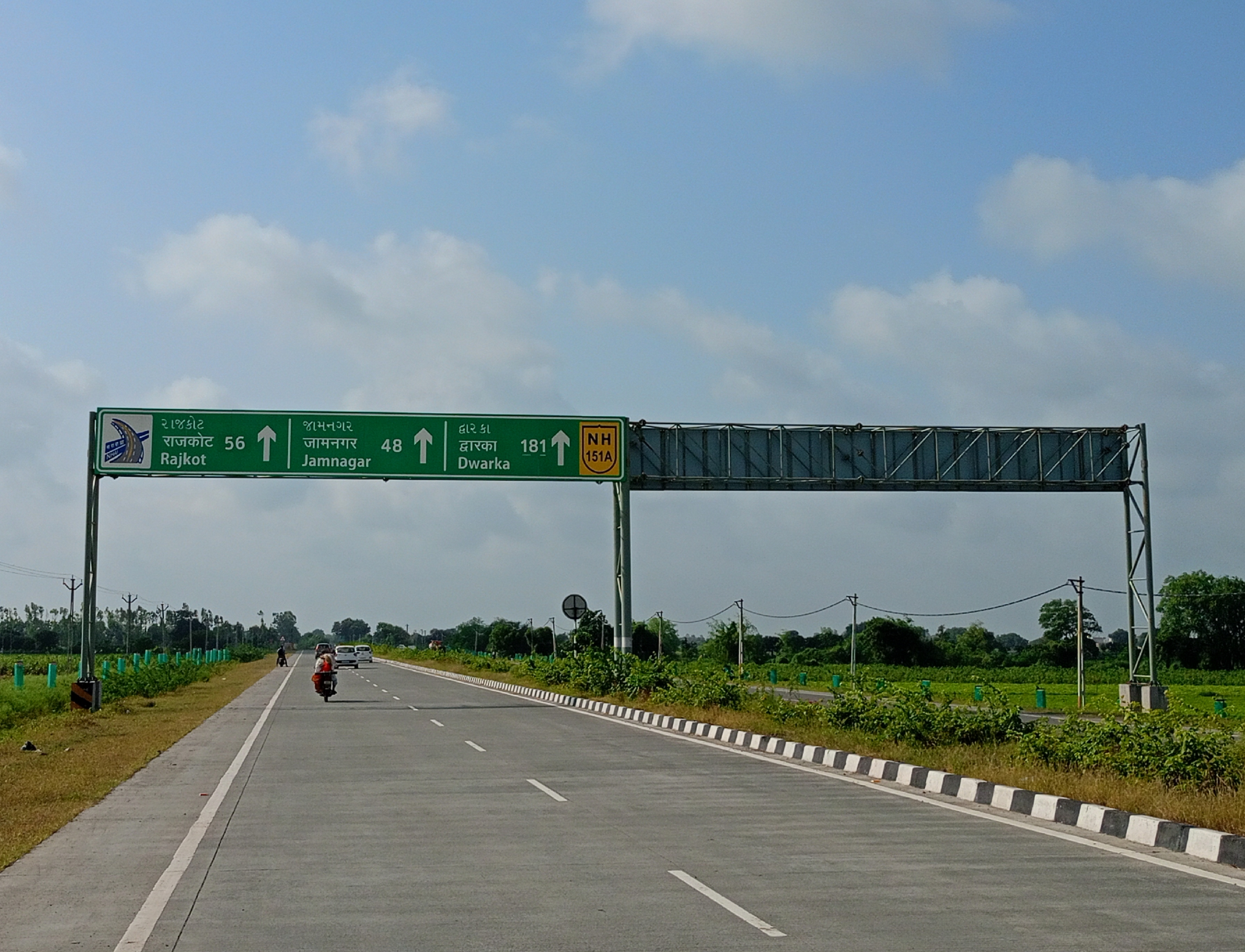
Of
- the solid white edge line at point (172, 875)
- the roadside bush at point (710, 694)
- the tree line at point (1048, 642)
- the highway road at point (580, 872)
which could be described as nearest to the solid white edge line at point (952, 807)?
the highway road at point (580, 872)

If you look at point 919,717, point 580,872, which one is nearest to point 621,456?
point 919,717

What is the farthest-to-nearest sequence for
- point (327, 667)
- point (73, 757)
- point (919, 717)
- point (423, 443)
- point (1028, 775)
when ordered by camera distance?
point (327, 667) < point (423, 443) < point (73, 757) < point (919, 717) < point (1028, 775)

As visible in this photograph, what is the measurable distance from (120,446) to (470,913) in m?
26.1

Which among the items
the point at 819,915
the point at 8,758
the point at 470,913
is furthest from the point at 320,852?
the point at 8,758

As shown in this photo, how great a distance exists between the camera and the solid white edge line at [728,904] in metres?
7.00

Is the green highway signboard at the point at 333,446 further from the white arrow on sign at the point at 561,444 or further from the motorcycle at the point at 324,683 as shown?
the motorcycle at the point at 324,683

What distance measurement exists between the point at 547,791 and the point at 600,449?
61.8 ft

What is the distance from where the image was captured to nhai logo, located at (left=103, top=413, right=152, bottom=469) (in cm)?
3070

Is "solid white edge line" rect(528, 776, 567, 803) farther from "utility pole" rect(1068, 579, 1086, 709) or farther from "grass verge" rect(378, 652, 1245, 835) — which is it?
"utility pole" rect(1068, 579, 1086, 709)

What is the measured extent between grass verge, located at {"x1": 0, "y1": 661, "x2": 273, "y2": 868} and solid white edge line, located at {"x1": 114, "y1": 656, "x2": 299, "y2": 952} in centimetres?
122

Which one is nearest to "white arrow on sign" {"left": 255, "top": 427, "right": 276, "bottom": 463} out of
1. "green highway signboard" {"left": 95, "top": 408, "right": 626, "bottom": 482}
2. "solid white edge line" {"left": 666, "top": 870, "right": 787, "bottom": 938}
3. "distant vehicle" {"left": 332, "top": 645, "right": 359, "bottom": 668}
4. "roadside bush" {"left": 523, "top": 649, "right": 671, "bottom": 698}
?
"green highway signboard" {"left": 95, "top": 408, "right": 626, "bottom": 482}

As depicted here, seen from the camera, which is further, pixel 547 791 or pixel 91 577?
pixel 91 577

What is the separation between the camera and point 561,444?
32.2 m

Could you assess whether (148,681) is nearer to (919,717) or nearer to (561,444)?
(561,444)
